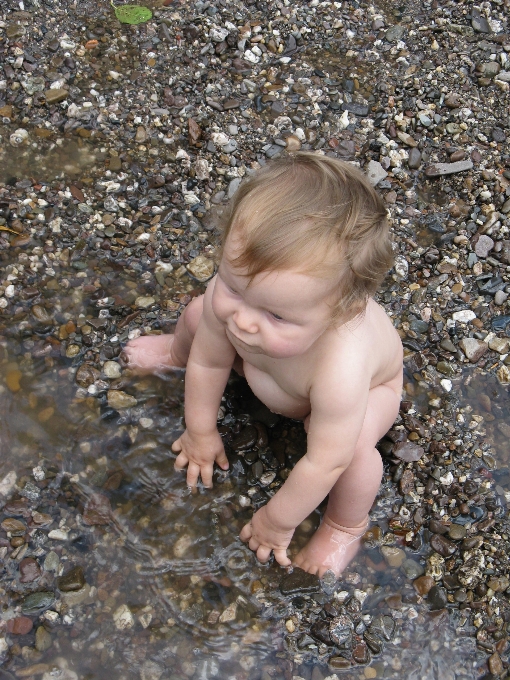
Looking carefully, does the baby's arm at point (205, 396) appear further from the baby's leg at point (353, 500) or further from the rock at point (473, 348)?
the rock at point (473, 348)

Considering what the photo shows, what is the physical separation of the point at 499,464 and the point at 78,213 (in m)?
2.49

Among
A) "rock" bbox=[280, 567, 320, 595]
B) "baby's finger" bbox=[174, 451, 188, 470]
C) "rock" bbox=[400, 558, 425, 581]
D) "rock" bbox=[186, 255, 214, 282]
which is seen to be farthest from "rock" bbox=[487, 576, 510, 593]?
"rock" bbox=[186, 255, 214, 282]

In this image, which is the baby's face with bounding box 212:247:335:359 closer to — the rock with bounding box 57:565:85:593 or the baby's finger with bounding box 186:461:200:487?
the baby's finger with bounding box 186:461:200:487

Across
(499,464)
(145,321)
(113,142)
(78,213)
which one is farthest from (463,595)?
(113,142)

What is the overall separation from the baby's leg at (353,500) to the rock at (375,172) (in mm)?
1578

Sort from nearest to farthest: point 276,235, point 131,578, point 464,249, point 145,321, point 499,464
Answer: point 276,235 < point 131,578 < point 499,464 < point 145,321 < point 464,249

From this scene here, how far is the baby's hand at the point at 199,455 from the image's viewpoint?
3283 millimetres

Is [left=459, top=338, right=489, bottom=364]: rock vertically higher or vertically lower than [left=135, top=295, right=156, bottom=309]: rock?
higher

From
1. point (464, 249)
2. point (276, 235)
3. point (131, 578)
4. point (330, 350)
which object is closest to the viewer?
point (276, 235)

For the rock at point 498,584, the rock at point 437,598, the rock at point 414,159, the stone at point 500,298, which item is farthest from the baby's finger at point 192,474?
the rock at point 414,159

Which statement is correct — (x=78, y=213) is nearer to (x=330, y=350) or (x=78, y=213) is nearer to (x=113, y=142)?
(x=113, y=142)

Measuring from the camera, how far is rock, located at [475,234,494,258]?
4062mm

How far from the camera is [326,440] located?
8.84 ft

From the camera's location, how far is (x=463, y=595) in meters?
3.13
